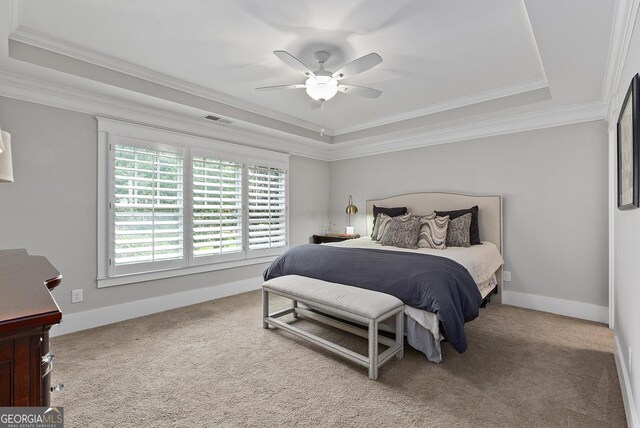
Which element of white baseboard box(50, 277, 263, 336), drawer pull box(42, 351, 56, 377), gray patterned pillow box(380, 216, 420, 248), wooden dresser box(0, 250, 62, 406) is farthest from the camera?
gray patterned pillow box(380, 216, 420, 248)

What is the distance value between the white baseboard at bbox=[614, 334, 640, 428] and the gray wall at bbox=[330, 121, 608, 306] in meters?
1.29

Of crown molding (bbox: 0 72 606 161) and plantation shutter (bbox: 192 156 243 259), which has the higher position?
crown molding (bbox: 0 72 606 161)

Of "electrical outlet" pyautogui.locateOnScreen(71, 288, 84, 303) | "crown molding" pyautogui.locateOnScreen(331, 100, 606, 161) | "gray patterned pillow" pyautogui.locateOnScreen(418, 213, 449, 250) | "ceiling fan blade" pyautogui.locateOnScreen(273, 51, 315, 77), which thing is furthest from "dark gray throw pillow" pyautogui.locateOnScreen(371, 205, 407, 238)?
"electrical outlet" pyautogui.locateOnScreen(71, 288, 84, 303)

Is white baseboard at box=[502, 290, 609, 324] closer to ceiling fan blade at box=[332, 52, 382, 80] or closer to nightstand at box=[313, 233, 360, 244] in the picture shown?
nightstand at box=[313, 233, 360, 244]

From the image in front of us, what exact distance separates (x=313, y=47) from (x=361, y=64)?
500mm

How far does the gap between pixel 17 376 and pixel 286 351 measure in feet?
6.60

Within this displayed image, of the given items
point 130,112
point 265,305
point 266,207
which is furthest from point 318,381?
point 130,112

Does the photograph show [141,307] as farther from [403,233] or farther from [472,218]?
[472,218]

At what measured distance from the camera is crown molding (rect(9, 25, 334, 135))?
2.38 metres

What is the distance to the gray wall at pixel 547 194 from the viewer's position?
335 cm

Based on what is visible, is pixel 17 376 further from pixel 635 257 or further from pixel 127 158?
pixel 127 158

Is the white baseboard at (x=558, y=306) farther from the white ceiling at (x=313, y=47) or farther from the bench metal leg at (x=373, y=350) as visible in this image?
the bench metal leg at (x=373, y=350)

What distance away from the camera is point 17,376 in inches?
31.4
